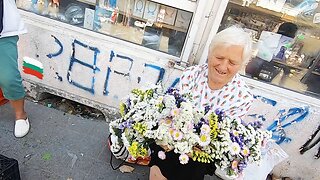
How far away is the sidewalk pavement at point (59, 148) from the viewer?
108 inches

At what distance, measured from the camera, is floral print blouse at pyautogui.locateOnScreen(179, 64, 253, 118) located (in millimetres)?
2240

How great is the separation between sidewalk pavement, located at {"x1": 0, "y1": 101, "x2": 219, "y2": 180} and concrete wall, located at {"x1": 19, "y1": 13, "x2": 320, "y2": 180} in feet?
1.11

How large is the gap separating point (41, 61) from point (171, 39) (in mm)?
1430

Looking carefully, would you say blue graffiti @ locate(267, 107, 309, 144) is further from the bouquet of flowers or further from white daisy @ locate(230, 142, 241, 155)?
white daisy @ locate(230, 142, 241, 155)

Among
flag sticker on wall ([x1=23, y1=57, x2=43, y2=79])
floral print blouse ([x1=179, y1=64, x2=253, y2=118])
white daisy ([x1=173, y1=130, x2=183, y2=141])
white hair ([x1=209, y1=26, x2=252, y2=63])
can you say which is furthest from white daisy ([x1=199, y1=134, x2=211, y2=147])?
flag sticker on wall ([x1=23, y1=57, x2=43, y2=79])

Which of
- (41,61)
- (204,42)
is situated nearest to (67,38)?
(41,61)

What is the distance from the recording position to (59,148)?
9.68ft

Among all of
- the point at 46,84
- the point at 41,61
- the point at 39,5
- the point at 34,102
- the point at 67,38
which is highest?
the point at 39,5

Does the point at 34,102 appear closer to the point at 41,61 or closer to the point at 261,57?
the point at 41,61

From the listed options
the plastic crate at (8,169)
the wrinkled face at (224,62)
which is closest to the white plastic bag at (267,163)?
the wrinkled face at (224,62)

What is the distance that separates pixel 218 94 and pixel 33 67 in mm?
2136

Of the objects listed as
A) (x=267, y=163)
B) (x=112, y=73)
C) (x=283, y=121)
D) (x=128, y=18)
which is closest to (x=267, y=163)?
(x=267, y=163)

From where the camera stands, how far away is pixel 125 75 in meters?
3.08

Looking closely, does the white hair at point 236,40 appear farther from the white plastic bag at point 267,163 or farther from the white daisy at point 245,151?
the white plastic bag at point 267,163
